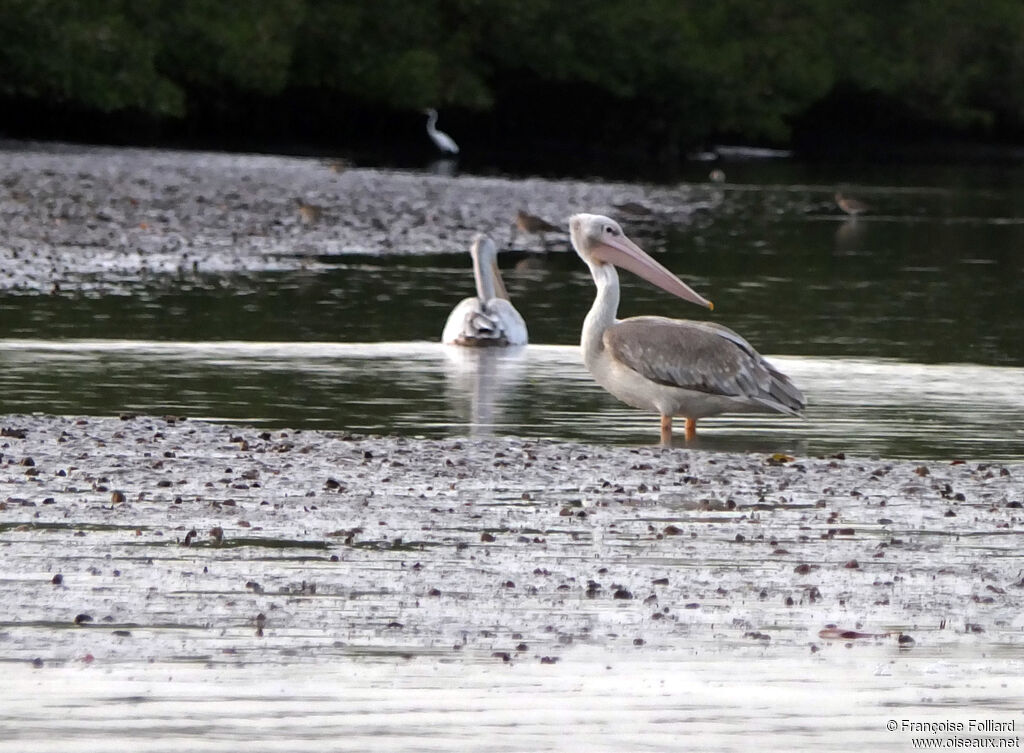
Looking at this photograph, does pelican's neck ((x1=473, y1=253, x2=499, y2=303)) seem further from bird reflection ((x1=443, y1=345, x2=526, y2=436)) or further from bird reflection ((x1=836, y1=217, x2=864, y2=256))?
bird reflection ((x1=836, y1=217, x2=864, y2=256))

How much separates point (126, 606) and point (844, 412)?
5.66m

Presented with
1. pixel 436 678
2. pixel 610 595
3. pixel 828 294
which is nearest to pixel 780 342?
pixel 828 294

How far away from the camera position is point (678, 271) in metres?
20.8

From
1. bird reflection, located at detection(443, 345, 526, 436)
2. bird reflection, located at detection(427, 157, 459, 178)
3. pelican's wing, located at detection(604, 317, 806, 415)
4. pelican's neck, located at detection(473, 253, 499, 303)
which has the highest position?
pelican's wing, located at detection(604, 317, 806, 415)

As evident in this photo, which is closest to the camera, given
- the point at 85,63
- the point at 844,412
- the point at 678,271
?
the point at 844,412

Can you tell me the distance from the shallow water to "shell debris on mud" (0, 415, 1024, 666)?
96 cm

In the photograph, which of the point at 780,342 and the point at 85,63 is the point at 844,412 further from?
the point at 85,63

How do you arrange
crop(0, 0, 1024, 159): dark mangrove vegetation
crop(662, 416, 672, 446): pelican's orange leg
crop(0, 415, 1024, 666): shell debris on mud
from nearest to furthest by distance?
1. crop(0, 415, 1024, 666): shell debris on mud
2. crop(662, 416, 672, 446): pelican's orange leg
3. crop(0, 0, 1024, 159): dark mangrove vegetation

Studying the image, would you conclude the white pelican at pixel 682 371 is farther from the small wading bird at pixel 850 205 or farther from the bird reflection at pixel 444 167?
the bird reflection at pixel 444 167

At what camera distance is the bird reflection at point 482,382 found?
10133mm

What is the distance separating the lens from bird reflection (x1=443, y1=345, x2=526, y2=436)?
10.1 m

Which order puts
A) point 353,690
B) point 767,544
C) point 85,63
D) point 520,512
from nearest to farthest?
point 353,690 < point 767,544 < point 520,512 < point 85,63

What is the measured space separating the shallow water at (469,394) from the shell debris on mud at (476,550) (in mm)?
957

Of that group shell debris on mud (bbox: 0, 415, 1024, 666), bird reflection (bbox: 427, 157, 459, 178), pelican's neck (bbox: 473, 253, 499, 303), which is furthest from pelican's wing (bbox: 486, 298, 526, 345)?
bird reflection (bbox: 427, 157, 459, 178)
